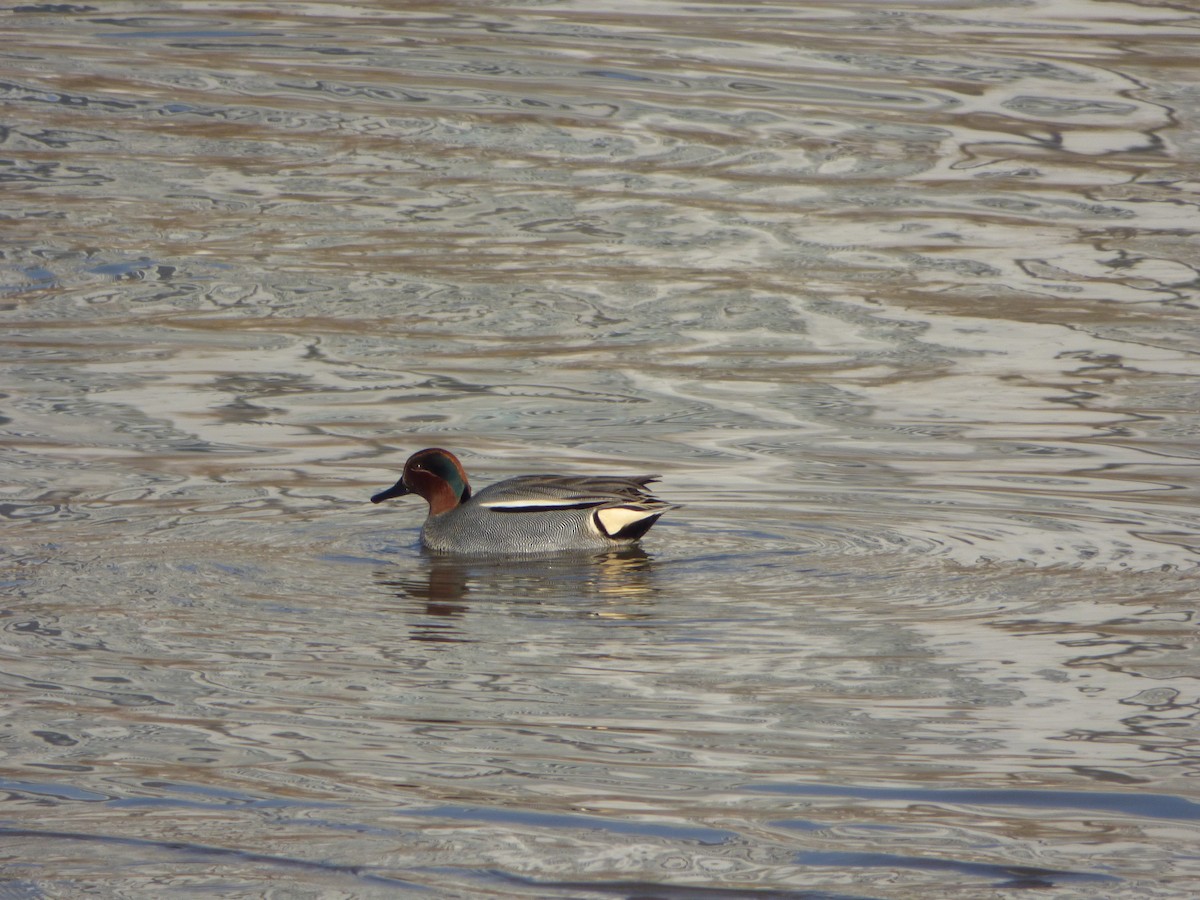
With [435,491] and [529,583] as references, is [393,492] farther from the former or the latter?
[529,583]

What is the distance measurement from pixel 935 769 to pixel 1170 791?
0.69 metres

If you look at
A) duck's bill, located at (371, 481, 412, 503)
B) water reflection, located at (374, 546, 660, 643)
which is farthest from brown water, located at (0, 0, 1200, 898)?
duck's bill, located at (371, 481, 412, 503)

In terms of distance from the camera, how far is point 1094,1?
2106 cm

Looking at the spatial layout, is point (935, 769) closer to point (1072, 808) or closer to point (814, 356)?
point (1072, 808)

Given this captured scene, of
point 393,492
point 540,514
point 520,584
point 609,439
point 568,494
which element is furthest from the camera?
point 609,439

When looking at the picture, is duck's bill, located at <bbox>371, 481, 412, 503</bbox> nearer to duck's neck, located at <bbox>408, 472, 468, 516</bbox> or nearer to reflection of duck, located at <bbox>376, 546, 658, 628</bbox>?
duck's neck, located at <bbox>408, 472, 468, 516</bbox>

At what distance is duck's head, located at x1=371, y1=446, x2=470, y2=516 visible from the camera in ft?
31.7

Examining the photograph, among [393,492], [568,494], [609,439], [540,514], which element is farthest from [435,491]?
[609,439]

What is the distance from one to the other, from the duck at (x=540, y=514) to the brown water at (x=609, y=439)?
0.54 ft

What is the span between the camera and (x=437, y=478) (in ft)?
31.7

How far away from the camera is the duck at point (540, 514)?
9133mm

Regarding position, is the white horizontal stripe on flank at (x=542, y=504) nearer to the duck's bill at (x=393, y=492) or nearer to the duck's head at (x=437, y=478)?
the duck's head at (x=437, y=478)

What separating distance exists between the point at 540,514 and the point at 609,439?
1616mm

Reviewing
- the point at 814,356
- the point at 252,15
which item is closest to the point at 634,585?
the point at 814,356
